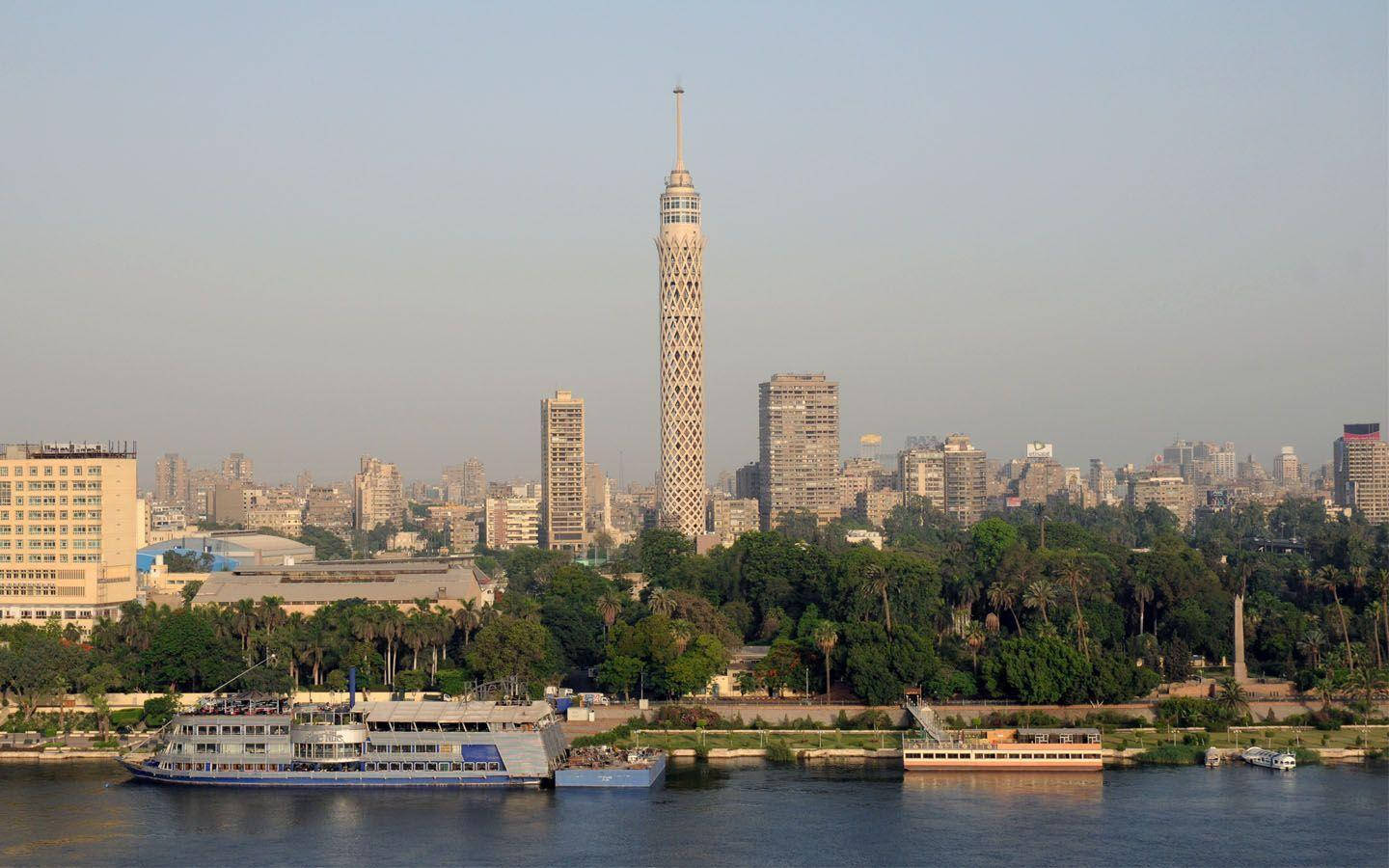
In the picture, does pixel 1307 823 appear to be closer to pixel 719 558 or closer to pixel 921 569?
pixel 921 569

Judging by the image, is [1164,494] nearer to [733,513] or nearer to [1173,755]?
[733,513]

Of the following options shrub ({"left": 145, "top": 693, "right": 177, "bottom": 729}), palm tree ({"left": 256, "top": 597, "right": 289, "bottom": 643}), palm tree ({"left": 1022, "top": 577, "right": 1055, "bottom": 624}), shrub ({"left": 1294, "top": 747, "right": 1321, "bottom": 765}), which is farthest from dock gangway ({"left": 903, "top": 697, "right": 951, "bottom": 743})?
shrub ({"left": 145, "top": 693, "right": 177, "bottom": 729})

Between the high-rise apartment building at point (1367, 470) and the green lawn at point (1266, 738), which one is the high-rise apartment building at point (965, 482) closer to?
the high-rise apartment building at point (1367, 470)

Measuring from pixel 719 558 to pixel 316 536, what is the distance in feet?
255

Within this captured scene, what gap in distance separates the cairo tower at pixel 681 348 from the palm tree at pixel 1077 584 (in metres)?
42.0

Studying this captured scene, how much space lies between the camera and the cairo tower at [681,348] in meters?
108

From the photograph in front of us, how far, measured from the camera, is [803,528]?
142 m

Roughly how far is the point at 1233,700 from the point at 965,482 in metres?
117

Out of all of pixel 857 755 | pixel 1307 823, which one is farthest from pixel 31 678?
pixel 1307 823

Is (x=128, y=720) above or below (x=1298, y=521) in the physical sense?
below

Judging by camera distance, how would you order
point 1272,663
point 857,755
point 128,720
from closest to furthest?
point 857,755 < point 128,720 < point 1272,663

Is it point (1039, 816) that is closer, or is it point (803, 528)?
point (1039, 816)

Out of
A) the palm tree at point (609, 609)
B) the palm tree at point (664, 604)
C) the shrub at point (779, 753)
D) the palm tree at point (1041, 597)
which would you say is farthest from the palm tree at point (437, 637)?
the palm tree at point (1041, 597)

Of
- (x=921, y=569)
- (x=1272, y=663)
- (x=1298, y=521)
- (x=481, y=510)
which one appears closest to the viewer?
(x=1272, y=663)
